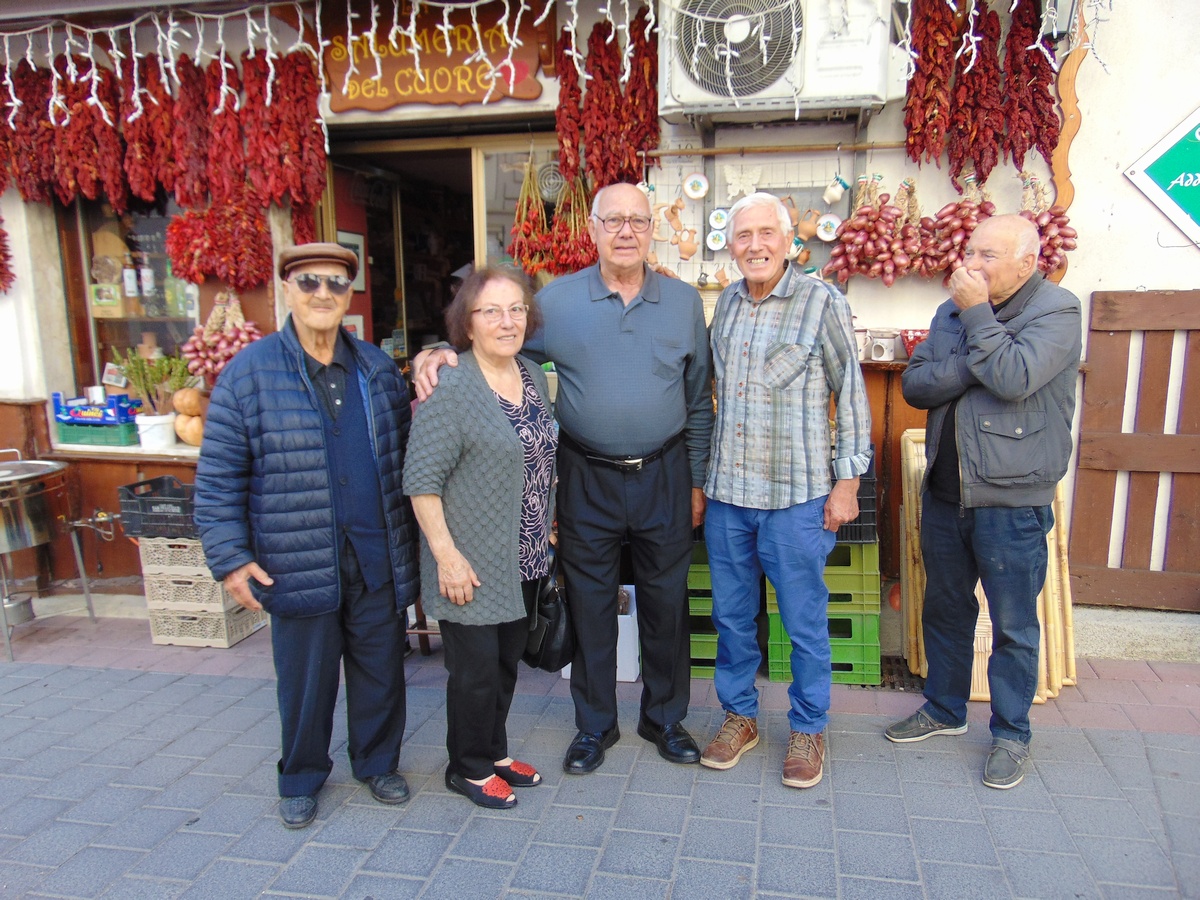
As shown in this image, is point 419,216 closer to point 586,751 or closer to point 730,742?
point 586,751

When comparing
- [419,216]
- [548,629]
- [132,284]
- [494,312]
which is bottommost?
[548,629]

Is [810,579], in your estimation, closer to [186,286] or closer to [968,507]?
[968,507]

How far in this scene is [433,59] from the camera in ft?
14.8

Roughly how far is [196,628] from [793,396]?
3630 mm

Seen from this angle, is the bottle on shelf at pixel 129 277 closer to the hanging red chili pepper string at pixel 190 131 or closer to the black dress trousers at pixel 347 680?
the hanging red chili pepper string at pixel 190 131

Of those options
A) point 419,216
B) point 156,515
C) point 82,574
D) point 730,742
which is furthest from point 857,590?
point 419,216

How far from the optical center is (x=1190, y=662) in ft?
13.1

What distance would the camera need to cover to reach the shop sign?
4.43 metres

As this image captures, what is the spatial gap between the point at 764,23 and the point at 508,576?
2727 millimetres

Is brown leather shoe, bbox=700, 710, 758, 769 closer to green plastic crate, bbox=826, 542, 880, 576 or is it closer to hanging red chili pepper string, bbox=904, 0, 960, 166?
green plastic crate, bbox=826, 542, 880, 576

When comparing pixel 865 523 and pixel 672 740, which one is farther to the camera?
pixel 865 523

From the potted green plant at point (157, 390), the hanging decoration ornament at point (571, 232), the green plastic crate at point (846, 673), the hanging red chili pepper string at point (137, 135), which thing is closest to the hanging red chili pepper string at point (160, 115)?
the hanging red chili pepper string at point (137, 135)

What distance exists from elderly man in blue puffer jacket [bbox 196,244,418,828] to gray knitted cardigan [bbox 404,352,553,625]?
0.72ft

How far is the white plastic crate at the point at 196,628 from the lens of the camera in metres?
4.57
